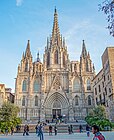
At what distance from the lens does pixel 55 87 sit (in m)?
44.3

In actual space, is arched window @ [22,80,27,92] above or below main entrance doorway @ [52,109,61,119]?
above

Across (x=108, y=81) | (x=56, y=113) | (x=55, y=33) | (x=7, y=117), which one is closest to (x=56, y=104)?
(x=56, y=113)

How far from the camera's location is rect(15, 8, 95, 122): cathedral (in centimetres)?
4197

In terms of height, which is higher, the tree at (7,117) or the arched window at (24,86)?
the arched window at (24,86)

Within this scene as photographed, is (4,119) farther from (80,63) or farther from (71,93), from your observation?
(80,63)

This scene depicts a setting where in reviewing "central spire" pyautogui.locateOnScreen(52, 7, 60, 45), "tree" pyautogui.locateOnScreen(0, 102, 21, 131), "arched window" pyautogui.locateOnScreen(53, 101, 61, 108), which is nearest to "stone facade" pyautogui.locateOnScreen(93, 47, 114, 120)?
"arched window" pyautogui.locateOnScreen(53, 101, 61, 108)

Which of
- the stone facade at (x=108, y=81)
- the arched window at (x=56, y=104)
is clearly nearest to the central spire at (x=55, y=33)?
the arched window at (x=56, y=104)

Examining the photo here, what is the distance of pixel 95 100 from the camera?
41.2 meters

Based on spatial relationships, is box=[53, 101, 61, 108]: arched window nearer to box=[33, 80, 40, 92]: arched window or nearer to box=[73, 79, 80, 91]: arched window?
box=[73, 79, 80, 91]: arched window

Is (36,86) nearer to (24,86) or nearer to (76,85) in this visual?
(24,86)

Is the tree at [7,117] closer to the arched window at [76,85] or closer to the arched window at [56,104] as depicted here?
the arched window at [56,104]

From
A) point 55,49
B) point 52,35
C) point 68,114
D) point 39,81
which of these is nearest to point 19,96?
point 39,81

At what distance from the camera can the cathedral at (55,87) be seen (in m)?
42.0

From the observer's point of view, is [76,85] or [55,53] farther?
[55,53]
